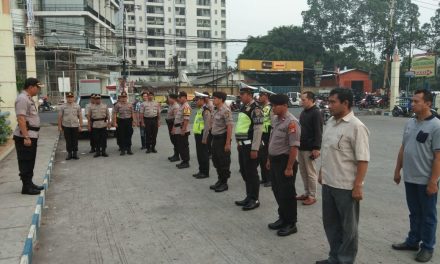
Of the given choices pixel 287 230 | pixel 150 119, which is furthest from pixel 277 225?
pixel 150 119

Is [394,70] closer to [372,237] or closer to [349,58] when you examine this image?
[372,237]

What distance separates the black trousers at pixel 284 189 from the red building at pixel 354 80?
165ft

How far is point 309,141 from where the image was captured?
616 cm

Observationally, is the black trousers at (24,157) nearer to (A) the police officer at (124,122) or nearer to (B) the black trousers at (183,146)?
(B) the black trousers at (183,146)

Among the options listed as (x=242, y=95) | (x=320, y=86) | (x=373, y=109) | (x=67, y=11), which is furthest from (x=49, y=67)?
(x=242, y=95)

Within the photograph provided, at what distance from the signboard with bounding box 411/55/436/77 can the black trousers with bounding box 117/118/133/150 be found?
25.7 m

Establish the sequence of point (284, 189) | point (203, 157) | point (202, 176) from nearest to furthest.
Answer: point (284, 189) → point (202, 176) → point (203, 157)

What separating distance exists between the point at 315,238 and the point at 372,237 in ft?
2.16

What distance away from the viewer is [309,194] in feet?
20.7

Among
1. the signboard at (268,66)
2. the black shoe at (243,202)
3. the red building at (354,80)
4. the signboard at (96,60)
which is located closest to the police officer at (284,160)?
the black shoe at (243,202)

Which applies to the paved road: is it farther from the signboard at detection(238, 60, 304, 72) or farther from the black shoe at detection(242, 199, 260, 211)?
the signboard at detection(238, 60, 304, 72)

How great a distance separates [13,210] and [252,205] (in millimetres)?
3260

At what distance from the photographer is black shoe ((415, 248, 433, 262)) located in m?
4.07

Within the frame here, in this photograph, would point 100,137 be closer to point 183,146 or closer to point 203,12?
point 183,146
